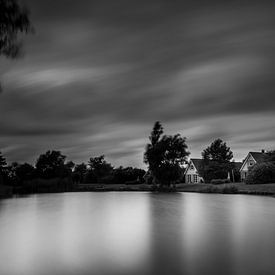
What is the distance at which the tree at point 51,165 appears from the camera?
8694 cm

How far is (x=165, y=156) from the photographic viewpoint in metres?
59.1

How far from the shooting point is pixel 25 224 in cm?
1711

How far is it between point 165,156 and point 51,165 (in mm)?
39040

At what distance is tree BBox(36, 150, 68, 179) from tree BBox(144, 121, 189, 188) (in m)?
32.1

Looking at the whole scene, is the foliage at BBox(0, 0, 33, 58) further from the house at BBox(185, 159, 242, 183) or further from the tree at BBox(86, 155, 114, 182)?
the tree at BBox(86, 155, 114, 182)

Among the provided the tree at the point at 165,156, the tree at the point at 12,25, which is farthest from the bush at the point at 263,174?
the tree at the point at 12,25

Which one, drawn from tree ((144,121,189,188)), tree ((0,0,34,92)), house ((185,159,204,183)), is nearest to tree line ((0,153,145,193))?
house ((185,159,204,183))

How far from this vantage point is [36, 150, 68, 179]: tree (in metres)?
86.9

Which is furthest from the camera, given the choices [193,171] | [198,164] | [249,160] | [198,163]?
[198,163]

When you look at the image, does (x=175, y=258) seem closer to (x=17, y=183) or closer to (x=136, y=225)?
(x=136, y=225)

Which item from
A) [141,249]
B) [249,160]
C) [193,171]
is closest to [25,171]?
[193,171]

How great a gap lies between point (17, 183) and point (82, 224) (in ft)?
201

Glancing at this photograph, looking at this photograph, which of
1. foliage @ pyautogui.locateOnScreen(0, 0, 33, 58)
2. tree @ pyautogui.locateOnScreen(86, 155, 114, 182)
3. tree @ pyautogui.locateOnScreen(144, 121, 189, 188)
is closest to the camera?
foliage @ pyautogui.locateOnScreen(0, 0, 33, 58)

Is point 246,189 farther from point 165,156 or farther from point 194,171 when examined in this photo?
point 194,171
